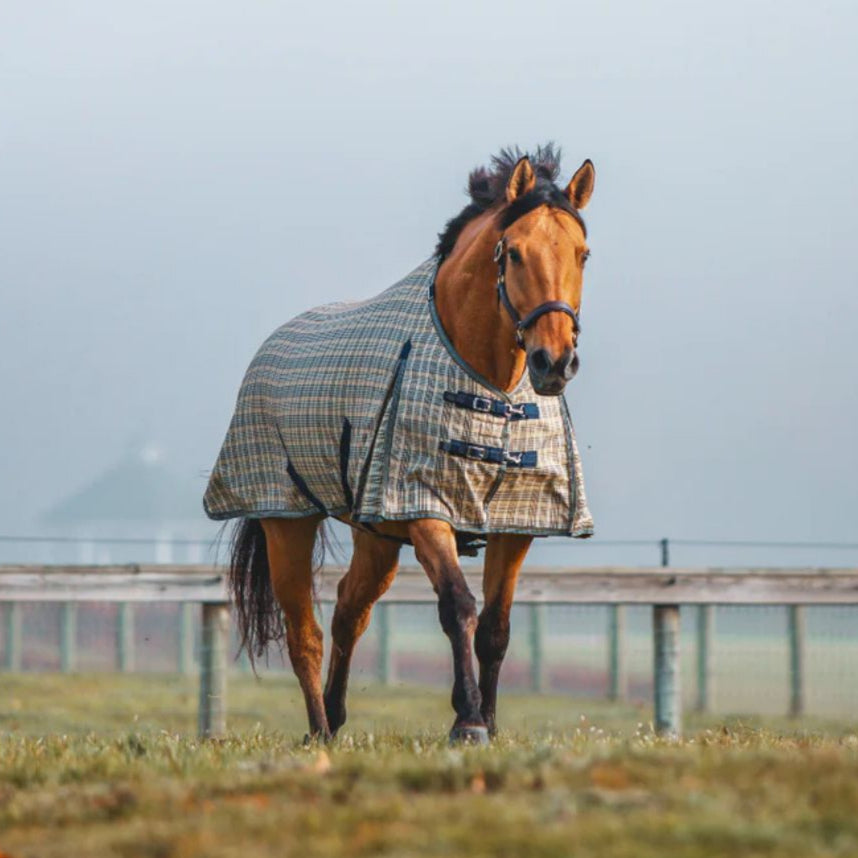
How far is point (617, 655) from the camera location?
57.9ft

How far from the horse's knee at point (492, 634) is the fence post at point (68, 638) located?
13991 mm

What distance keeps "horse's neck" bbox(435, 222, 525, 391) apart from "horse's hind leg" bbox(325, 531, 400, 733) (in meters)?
1.59

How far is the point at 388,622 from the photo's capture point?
19.2 meters

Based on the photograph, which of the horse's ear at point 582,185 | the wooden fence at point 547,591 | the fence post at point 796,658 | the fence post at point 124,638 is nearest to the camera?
the horse's ear at point 582,185

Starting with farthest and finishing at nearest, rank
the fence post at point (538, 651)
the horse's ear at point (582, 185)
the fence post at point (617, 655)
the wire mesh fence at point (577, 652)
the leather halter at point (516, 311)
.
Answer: the fence post at point (538, 651)
the fence post at point (617, 655)
the wire mesh fence at point (577, 652)
the horse's ear at point (582, 185)
the leather halter at point (516, 311)

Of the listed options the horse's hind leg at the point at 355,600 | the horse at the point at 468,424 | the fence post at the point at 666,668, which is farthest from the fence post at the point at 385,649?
the horse at the point at 468,424

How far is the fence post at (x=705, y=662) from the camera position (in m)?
17.1

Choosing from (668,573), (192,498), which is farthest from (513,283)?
(192,498)

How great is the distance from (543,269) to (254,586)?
308cm

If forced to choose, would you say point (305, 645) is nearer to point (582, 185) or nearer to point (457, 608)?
point (457, 608)

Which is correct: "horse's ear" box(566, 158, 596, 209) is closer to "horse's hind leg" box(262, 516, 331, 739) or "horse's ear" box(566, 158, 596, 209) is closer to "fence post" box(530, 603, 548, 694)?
"horse's hind leg" box(262, 516, 331, 739)

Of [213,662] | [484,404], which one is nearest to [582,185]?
[484,404]

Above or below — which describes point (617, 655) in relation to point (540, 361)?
below

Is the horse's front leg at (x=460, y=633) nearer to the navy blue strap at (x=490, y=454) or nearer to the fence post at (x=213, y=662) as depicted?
the navy blue strap at (x=490, y=454)
